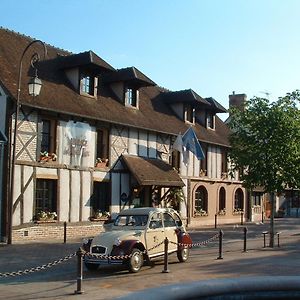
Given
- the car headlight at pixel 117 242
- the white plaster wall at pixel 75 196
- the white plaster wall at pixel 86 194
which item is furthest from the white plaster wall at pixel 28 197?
the car headlight at pixel 117 242

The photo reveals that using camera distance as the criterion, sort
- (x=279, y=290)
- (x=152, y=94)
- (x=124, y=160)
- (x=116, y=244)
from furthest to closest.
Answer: (x=152, y=94) → (x=124, y=160) → (x=116, y=244) → (x=279, y=290)

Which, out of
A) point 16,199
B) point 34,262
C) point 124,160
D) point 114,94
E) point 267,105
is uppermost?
point 114,94

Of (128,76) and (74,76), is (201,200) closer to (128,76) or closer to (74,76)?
(128,76)

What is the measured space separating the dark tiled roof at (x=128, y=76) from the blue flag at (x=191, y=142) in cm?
366

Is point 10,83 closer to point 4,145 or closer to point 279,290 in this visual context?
point 4,145

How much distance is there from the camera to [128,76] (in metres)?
28.9

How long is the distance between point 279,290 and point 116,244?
821 cm

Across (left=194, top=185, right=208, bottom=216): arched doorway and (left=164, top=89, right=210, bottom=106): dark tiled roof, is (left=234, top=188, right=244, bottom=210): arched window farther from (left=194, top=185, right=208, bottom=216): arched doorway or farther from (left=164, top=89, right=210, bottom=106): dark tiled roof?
(left=164, top=89, right=210, bottom=106): dark tiled roof

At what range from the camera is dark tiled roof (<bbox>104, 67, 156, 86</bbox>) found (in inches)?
1136

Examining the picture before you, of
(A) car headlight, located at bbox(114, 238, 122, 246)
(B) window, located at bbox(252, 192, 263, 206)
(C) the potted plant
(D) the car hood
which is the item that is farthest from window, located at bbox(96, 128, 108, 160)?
(B) window, located at bbox(252, 192, 263, 206)

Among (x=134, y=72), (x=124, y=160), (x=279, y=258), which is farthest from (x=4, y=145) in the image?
(x=279, y=258)

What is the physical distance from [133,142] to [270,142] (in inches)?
346

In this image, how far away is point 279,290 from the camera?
6.09 meters

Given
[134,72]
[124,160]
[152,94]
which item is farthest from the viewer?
[152,94]
